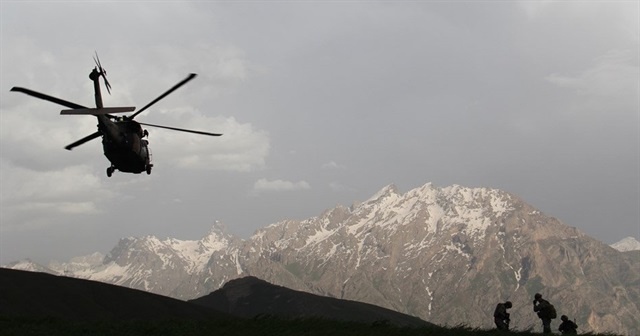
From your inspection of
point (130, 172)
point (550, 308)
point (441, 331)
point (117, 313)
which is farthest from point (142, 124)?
point (117, 313)

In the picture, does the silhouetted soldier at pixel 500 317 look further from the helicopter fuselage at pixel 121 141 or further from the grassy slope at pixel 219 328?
the helicopter fuselage at pixel 121 141

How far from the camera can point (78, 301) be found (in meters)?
87.1

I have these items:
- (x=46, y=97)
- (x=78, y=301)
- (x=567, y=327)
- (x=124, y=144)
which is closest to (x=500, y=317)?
(x=567, y=327)

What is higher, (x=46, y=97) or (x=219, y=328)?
(x=46, y=97)

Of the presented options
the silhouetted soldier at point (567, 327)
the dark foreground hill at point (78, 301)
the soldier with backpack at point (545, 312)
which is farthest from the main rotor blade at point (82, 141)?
the dark foreground hill at point (78, 301)

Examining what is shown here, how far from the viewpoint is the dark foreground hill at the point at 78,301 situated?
7900 cm

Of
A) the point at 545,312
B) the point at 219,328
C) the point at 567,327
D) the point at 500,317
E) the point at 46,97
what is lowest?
the point at 219,328

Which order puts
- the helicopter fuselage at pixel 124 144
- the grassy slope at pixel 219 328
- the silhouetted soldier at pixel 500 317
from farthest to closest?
the silhouetted soldier at pixel 500 317 < the grassy slope at pixel 219 328 < the helicopter fuselage at pixel 124 144

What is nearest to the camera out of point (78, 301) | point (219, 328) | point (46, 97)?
point (46, 97)

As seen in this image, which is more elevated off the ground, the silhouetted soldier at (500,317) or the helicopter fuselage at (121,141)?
the helicopter fuselage at (121,141)

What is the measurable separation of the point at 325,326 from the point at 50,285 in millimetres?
56962

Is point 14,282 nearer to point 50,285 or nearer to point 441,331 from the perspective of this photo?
point 50,285

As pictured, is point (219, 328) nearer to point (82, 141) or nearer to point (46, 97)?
point (82, 141)

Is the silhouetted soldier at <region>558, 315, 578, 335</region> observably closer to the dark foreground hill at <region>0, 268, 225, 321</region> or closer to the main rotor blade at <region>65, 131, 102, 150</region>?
the main rotor blade at <region>65, 131, 102, 150</region>
